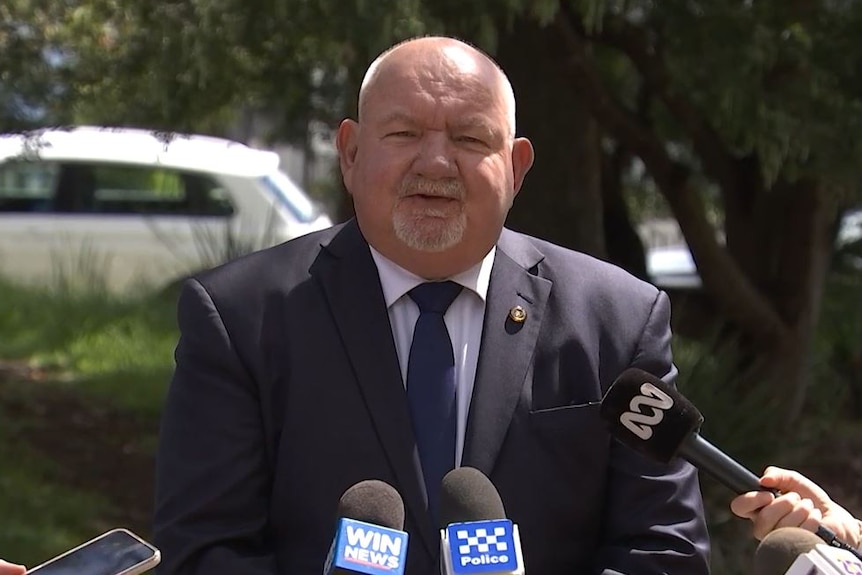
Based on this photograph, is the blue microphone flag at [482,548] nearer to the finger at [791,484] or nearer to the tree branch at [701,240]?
the finger at [791,484]

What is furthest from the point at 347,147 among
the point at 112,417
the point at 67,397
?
the point at 67,397

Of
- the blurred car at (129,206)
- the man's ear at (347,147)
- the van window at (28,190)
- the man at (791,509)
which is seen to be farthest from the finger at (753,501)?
the van window at (28,190)

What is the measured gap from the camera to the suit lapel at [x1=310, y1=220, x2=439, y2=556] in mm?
2918

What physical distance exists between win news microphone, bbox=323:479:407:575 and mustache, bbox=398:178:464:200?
89cm

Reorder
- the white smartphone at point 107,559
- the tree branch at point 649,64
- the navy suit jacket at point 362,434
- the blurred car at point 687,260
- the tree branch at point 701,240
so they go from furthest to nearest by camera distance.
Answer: the blurred car at point 687,260 < the tree branch at point 701,240 < the tree branch at point 649,64 < the navy suit jacket at point 362,434 < the white smartphone at point 107,559

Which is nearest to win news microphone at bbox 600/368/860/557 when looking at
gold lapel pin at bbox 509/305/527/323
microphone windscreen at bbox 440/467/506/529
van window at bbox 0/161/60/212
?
microphone windscreen at bbox 440/467/506/529

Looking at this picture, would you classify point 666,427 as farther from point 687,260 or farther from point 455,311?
point 687,260

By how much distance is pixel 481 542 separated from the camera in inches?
81.7

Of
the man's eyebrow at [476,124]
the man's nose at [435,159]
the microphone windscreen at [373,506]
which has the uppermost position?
the man's eyebrow at [476,124]

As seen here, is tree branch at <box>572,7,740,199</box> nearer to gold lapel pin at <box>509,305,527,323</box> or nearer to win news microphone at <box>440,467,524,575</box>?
gold lapel pin at <box>509,305,527,323</box>

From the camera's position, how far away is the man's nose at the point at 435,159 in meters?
2.93

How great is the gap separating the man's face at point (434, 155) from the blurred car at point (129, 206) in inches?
348

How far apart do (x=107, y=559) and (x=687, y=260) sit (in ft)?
37.6

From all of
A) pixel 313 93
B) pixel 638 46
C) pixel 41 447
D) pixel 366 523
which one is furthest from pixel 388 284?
pixel 41 447
